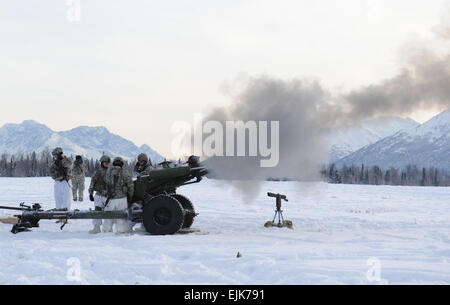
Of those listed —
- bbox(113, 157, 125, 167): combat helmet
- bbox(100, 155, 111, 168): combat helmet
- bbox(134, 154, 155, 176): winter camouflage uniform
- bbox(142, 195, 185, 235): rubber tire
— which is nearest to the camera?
bbox(142, 195, 185, 235): rubber tire

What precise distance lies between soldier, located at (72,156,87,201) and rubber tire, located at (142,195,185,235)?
11155 millimetres

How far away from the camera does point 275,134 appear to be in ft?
Result: 47.5

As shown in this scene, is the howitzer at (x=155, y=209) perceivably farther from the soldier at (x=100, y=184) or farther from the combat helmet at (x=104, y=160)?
the combat helmet at (x=104, y=160)

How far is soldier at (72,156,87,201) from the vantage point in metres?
21.9

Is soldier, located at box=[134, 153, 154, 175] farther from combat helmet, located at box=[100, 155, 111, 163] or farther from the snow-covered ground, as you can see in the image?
the snow-covered ground

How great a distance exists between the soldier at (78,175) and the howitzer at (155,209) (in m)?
9.57

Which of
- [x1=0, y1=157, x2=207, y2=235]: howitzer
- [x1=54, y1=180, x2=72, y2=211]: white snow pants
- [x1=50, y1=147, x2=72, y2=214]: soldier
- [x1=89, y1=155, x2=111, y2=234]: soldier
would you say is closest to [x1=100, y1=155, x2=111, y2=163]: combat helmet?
[x1=89, y1=155, x2=111, y2=234]: soldier

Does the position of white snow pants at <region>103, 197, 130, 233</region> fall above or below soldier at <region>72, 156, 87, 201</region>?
below

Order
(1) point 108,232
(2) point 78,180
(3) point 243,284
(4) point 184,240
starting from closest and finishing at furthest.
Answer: (3) point 243,284 < (4) point 184,240 < (1) point 108,232 < (2) point 78,180

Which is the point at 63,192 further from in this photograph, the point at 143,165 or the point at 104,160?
the point at 143,165

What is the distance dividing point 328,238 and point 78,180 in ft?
46.6
